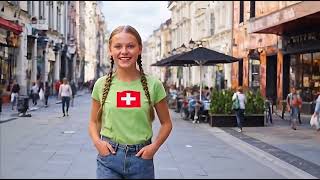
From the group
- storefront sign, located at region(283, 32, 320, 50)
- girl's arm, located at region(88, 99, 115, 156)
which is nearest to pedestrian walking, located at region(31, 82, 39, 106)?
storefront sign, located at region(283, 32, 320, 50)

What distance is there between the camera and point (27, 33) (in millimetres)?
37812

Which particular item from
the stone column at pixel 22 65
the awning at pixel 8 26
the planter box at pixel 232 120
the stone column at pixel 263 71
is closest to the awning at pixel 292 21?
the stone column at pixel 263 71

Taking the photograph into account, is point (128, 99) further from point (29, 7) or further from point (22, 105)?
point (29, 7)

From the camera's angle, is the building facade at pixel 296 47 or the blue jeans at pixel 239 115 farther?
the building facade at pixel 296 47

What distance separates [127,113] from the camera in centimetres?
395

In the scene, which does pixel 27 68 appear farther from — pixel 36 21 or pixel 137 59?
pixel 137 59

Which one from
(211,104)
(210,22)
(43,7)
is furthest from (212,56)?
(210,22)

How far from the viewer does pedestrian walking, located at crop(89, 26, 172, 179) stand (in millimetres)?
3939

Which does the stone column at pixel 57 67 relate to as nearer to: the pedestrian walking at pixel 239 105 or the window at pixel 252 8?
the window at pixel 252 8

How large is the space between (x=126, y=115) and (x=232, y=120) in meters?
16.1

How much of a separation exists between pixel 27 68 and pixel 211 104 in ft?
71.4

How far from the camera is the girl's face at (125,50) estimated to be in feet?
12.9

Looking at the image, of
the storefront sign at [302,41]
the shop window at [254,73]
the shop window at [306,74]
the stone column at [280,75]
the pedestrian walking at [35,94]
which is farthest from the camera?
the shop window at [254,73]

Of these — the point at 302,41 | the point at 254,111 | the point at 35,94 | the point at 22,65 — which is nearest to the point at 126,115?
the point at 254,111
